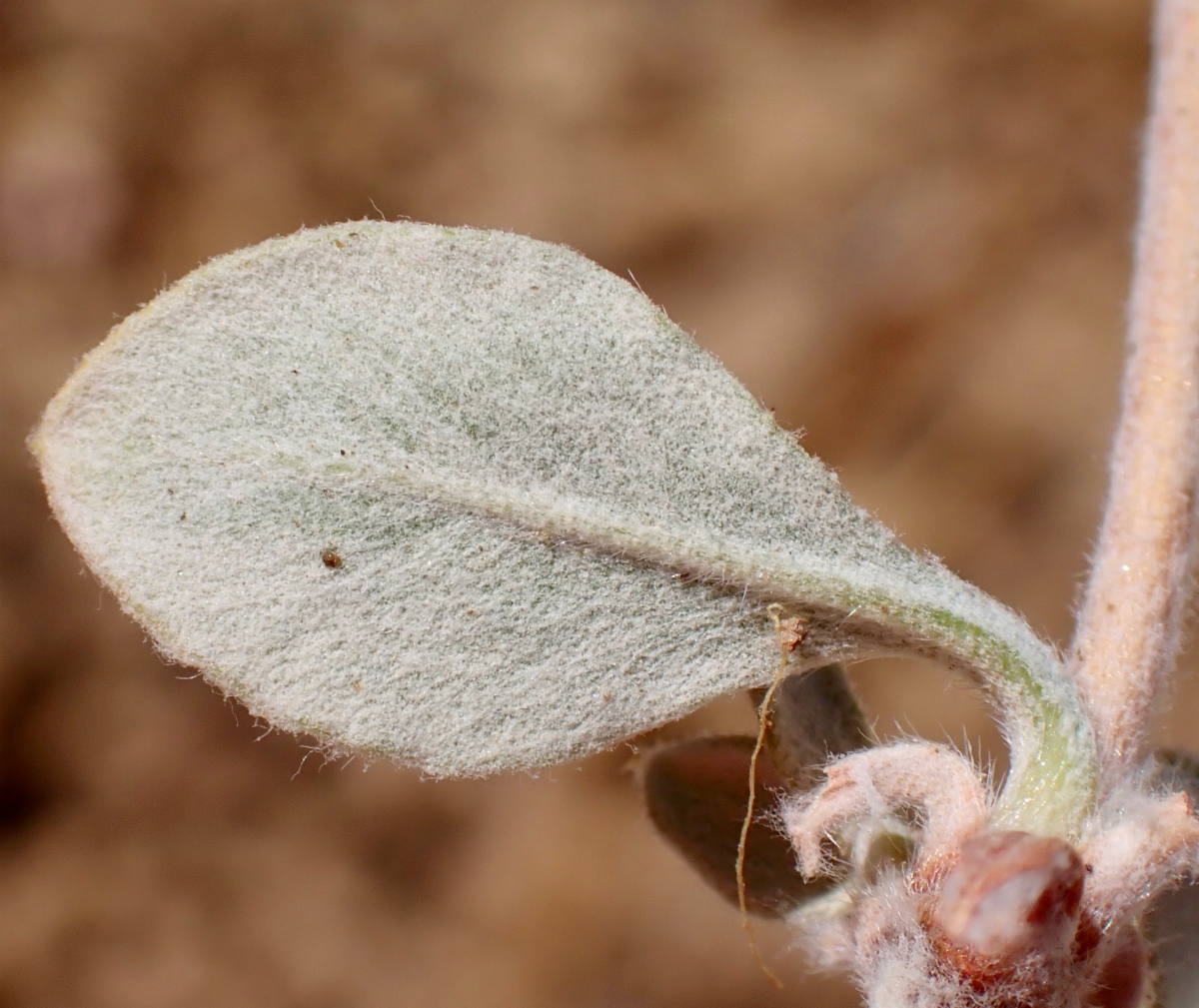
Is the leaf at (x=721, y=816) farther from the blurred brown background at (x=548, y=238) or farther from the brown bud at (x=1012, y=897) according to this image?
the blurred brown background at (x=548, y=238)

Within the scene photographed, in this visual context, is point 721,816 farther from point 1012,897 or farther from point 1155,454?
point 1155,454

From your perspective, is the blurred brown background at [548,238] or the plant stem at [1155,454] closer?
the plant stem at [1155,454]

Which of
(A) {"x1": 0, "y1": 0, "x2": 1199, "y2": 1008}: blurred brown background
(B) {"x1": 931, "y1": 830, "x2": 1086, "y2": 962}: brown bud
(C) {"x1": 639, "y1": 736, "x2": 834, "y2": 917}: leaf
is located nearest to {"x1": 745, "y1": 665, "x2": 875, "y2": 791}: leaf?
(C) {"x1": 639, "y1": 736, "x2": 834, "y2": 917}: leaf

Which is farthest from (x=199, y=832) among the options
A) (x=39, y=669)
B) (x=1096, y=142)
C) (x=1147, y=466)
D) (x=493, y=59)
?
(x=1096, y=142)

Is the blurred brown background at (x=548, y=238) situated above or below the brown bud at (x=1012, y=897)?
above

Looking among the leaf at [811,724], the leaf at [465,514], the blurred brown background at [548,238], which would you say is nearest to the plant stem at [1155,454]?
the leaf at [465,514]

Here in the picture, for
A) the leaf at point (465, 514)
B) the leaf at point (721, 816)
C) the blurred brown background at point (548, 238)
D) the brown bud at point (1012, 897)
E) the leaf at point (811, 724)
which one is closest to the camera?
the brown bud at point (1012, 897)

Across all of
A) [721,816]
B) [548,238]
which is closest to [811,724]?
[721,816]
